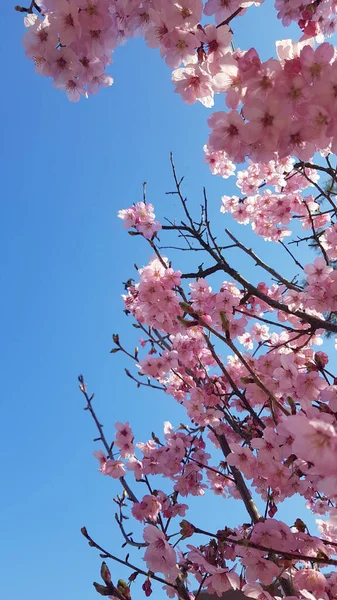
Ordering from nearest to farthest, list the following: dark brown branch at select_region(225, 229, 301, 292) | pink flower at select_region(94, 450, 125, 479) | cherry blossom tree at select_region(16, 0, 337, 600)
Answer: cherry blossom tree at select_region(16, 0, 337, 600) → dark brown branch at select_region(225, 229, 301, 292) → pink flower at select_region(94, 450, 125, 479)

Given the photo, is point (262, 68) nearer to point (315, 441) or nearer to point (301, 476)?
point (315, 441)

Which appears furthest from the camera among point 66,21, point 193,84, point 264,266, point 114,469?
point 114,469

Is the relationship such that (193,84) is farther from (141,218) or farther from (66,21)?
(141,218)

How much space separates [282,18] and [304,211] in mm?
2492

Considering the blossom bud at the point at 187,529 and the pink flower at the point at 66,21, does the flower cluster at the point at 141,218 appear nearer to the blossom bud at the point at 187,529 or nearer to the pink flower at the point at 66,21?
the pink flower at the point at 66,21

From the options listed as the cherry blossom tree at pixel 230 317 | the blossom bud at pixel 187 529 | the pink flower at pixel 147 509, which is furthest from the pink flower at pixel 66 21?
the pink flower at pixel 147 509

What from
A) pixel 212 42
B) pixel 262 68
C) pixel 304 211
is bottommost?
pixel 262 68

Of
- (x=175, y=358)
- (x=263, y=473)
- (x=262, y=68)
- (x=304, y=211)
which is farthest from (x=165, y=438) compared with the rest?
(x=262, y=68)

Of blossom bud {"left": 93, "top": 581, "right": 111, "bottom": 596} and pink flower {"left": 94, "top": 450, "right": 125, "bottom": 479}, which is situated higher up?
pink flower {"left": 94, "top": 450, "right": 125, "bottom": 479}

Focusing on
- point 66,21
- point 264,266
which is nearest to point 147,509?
point 264,266

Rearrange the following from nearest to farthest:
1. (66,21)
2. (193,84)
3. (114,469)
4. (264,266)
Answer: (66,21) < (193,84) < (264,266) < (114,469)

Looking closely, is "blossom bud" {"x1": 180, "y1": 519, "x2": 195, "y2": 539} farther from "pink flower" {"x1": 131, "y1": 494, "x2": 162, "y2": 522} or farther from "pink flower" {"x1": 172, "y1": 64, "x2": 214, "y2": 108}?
"pink flower" {"x1": 172, "y1": 64, "x2": 214, "y2": 108}

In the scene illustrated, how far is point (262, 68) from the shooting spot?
1.62m

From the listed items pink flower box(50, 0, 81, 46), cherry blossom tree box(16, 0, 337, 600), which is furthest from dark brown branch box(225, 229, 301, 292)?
pink flower box(50, 0, 81, 46)
